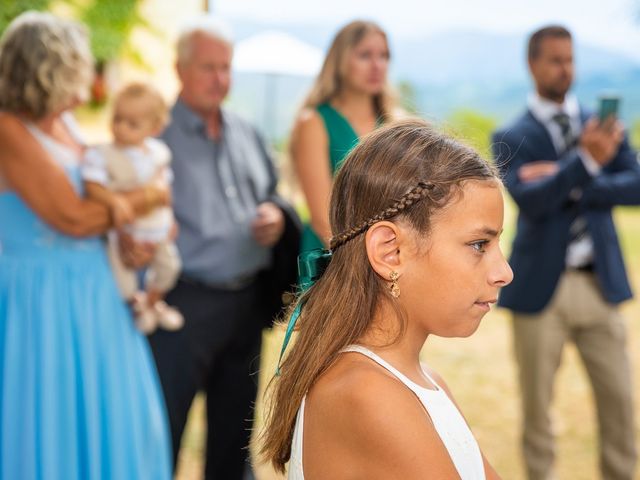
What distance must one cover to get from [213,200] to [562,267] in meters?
1.34

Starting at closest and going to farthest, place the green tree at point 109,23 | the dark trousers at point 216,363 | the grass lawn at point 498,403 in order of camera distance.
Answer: the dark trousers at point 216,363
the grass lawn at point 498,403
the green tree at point 109,23

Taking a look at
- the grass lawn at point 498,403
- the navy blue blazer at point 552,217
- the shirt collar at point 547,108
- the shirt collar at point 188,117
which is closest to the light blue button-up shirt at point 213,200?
the shirt collar at point 188,117

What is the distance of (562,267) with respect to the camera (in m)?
3.31

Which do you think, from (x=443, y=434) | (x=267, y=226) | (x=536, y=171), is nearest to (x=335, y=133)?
(x=267, y=226)

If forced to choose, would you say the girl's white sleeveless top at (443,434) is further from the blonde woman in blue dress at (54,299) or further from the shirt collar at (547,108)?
the shirt collar at (547,108)

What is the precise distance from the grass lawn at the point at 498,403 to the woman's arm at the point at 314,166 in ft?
2.34

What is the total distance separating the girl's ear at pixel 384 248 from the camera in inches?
51.8

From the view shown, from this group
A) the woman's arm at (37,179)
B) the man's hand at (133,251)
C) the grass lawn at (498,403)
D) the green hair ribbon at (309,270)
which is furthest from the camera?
the grass lawn at (498,403)

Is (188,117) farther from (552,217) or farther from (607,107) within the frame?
(607,107)

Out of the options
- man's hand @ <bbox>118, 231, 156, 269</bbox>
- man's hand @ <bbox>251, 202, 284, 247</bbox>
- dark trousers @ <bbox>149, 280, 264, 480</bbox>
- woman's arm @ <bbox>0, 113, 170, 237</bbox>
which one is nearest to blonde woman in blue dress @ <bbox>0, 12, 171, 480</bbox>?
woman's arm @ <bbox>0, 113, 170, 237</bbox>

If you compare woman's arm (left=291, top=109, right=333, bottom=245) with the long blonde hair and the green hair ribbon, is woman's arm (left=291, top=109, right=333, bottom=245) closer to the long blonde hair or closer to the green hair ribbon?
the long blonde hair

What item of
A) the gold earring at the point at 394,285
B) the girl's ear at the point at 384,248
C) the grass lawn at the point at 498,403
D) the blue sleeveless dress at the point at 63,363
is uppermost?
the girl's ear at the point at 384,248

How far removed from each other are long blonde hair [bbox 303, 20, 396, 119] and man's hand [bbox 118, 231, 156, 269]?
2.65 ft

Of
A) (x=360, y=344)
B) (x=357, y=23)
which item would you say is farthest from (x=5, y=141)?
(x=360, y=344)
